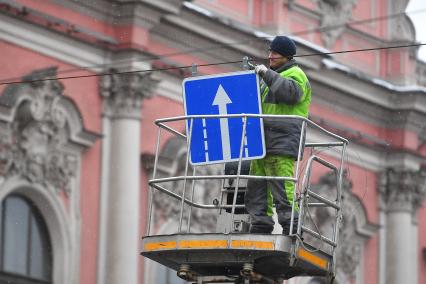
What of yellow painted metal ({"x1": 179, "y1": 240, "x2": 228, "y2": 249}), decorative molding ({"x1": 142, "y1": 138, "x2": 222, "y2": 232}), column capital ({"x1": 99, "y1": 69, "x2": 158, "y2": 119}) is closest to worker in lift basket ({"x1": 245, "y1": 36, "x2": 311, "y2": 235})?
yellow painted metal ({"x1": 179, "y1": 240, "x2": 228, "y2": 249})

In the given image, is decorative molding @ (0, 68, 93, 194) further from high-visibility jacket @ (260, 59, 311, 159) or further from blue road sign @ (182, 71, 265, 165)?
high-visibility jacket @ (260, 59, 311, 159)

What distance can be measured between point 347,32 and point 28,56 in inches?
331

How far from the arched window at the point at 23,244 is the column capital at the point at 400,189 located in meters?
8.15

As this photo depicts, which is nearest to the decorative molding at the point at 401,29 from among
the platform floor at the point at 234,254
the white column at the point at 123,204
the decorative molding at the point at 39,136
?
the white column at the point at 123,204

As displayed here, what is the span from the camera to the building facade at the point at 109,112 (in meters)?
22.2

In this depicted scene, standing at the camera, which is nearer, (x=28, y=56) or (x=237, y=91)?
(x=237, y=91)

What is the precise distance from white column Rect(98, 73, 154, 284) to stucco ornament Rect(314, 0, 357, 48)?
558cm

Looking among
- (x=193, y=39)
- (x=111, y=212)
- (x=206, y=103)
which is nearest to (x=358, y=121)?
(x=193, y=39)

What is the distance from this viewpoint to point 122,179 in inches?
Result: 934

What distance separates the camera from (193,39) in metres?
25.1

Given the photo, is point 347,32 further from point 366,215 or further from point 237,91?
point 237,91

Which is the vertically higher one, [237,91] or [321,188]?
[321,188]

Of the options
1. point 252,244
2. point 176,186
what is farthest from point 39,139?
point 252,244

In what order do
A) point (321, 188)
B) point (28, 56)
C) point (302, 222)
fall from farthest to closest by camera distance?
point (321, 188) < point (28, 56) < point (302, 222)
